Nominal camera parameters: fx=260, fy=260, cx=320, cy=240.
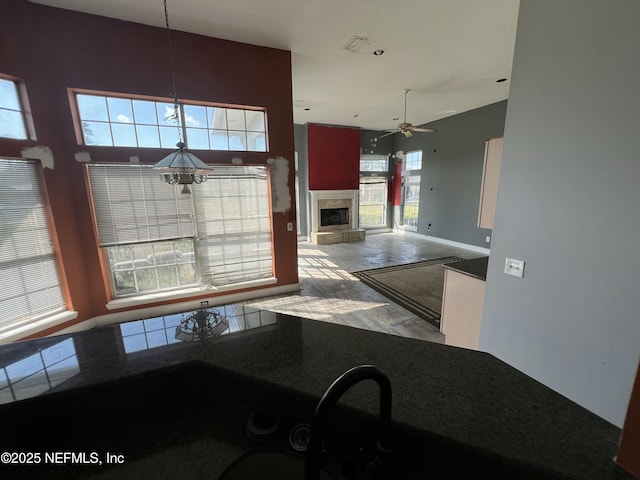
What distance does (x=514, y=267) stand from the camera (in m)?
1.82

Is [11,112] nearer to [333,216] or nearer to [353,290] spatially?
[353,290]

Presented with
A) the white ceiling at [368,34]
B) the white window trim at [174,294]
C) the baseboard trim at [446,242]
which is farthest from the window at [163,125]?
the baseboard trim at [446,242]

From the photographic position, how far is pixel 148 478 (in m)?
0.65

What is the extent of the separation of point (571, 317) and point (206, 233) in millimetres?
3733

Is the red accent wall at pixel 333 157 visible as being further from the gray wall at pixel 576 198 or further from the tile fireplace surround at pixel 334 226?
the gray wall at pixel 576 198

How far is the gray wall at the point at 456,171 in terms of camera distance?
6062 mm

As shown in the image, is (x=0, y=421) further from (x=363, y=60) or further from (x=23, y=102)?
(x=363, y=60)

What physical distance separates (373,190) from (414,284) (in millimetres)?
5004

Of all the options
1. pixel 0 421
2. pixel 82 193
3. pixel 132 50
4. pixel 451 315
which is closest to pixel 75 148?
pixel 82 193

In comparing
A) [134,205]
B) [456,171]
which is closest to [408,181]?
[456,171]

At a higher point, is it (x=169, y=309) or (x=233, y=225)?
(x=233, y=225)

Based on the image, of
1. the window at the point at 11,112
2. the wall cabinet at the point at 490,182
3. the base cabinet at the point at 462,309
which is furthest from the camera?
the window at the point at 11,112

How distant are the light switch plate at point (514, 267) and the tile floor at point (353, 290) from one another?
4.28 feet

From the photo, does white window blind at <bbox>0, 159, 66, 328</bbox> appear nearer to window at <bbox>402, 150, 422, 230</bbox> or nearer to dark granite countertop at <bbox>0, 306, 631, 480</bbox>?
dark granite countertop at <bbox>0, 306, 631, 480</bbox>
